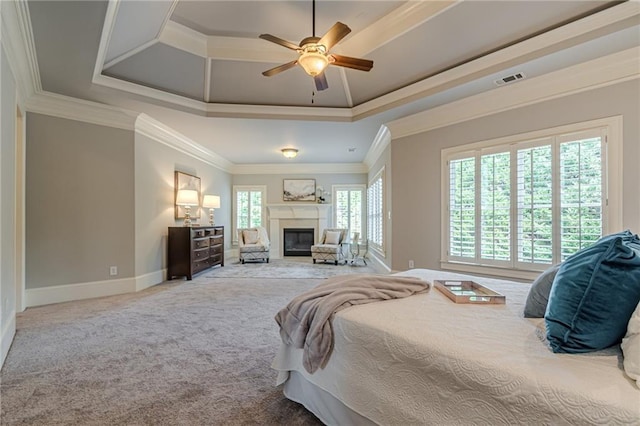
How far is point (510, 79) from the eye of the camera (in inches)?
133

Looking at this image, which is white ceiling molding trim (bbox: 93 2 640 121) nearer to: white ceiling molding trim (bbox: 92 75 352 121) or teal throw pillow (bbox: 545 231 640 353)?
white ceiling molding trim (bbox: 92 75 352 121)

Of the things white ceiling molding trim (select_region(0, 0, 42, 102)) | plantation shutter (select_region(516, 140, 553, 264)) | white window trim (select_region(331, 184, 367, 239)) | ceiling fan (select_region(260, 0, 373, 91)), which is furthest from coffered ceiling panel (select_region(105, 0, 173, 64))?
white window trim (select_region(331, 184, 367, 239))

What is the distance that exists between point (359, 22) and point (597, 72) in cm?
243

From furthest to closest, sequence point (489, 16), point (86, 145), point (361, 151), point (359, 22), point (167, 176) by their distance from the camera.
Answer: point (361, 151) → point (167, 176) → point (86, 145) → point (359, 22) → point (489, 16)

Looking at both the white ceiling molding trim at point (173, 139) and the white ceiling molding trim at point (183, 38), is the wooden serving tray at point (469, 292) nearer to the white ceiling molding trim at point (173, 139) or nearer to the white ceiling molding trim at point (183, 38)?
the white ceiling molding trim at point (183, 38)

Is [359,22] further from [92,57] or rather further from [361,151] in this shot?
[361,151]

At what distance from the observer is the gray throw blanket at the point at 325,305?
1.59 meters

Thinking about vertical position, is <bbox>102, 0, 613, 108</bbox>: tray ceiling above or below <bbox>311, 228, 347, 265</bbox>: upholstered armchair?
above

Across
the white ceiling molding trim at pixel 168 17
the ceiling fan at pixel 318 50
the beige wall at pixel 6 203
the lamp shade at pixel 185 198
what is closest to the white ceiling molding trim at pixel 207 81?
the white ceiling molding trim at pixel 168 17

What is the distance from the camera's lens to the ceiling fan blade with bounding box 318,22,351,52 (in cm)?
247

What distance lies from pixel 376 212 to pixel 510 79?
13.7 feet

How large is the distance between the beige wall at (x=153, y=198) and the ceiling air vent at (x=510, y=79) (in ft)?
16.5

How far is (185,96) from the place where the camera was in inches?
171

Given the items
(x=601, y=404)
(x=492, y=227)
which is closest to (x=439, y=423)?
(x=601, y=404)
